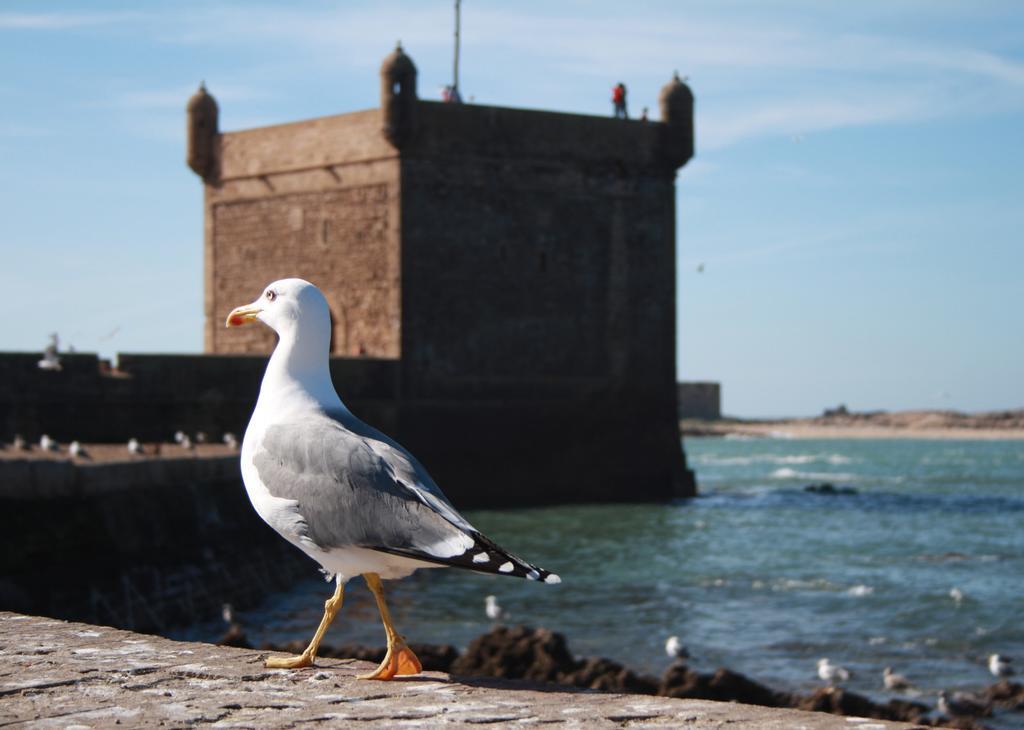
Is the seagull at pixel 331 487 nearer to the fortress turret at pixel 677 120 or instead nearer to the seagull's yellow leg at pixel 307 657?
the seagull's yellow leg at pixel 307 657

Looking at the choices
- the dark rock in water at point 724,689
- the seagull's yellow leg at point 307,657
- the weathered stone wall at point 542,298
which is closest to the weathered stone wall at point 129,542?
the dark rock in water at point 724,689

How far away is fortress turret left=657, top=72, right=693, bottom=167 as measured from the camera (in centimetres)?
2998

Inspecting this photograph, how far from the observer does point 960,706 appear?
11242mm

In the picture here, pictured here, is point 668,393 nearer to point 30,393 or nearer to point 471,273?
point 471,273

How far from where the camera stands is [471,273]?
28.5 metres

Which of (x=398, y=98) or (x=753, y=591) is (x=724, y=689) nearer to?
(x=753, y=591)

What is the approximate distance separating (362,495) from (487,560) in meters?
0.53

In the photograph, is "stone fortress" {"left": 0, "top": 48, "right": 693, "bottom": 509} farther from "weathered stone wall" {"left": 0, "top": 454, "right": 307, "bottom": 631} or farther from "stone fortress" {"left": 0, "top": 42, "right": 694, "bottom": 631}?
"weathered stone wall" {"left": 0, "top": 454, "right": 307, "bottom": 631}

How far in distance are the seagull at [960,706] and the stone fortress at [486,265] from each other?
1649 centimetres

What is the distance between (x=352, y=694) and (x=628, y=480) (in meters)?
26.0

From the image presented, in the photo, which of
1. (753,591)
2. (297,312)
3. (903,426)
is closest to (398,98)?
(753,591)

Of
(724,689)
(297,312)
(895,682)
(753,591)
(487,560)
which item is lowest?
(753,591)

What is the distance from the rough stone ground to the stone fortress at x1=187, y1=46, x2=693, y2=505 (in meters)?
22.1

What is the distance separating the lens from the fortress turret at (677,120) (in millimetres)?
29984
